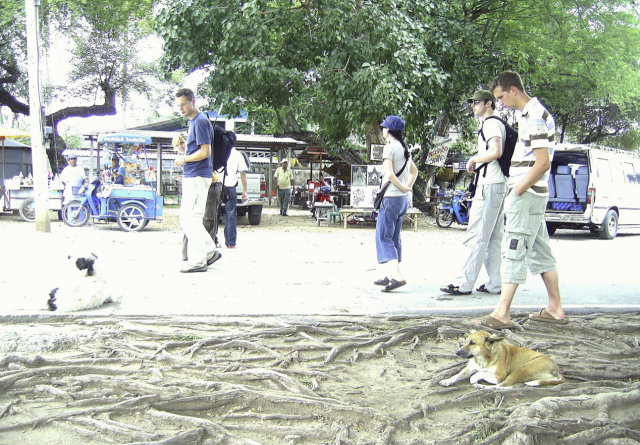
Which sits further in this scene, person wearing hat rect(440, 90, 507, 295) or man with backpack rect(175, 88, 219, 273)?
man with backpack rect(175, 88, 219, 273)

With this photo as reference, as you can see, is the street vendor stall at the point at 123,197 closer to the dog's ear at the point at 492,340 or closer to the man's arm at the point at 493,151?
the man's arm at the point at 493,151

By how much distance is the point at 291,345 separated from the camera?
4047 millimetres

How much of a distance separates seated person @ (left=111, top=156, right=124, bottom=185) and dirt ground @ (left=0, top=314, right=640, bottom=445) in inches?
398

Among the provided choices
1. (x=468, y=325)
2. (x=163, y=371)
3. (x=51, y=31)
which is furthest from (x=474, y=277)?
(x=51, y=31)

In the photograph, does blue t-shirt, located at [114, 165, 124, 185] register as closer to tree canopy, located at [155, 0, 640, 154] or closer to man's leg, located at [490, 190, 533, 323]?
tree canopy, located at [155, 0, 640, 154]

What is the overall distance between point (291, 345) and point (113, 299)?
7.01 ft

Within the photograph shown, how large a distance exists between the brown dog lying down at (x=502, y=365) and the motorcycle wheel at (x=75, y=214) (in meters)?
12.5

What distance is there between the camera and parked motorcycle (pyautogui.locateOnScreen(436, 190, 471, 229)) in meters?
17.1

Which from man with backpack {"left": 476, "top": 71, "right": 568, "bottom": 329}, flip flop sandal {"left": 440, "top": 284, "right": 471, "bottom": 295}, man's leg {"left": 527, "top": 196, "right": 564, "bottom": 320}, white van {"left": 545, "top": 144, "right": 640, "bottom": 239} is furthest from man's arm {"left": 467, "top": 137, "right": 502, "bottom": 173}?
white van {"left": 545, "top": 144, "right": 640, "bottom": 239}

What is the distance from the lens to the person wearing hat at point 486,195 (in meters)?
5.36

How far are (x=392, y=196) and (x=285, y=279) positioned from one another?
1.69 meters

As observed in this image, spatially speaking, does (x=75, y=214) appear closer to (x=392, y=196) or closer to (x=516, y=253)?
(x=392, y=196)

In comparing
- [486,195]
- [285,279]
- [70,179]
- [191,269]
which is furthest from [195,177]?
[70,179]

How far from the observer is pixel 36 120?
12.1 m
